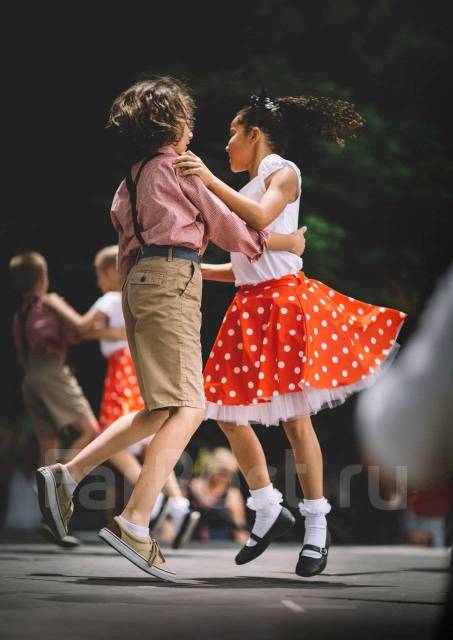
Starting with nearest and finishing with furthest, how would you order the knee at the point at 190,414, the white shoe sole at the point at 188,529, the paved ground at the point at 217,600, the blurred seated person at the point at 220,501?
the paved ground at the point at 217,600, the knee at the point at 190,414, the white shoe sole at the point at 188,529, the blurred seated person at the point at 220,501

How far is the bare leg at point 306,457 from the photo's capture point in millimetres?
3445

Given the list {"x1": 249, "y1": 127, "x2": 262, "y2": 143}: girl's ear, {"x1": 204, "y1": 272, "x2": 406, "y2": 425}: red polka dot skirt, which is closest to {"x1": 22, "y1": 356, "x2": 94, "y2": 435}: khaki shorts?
{"x1": 204, "y1": 272, "x2": 406, "y2": 425}: red polka dot skirt

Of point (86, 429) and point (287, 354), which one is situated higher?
point (287, 354)

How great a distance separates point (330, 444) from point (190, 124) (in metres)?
4.49

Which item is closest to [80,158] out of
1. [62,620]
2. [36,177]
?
[36,177]

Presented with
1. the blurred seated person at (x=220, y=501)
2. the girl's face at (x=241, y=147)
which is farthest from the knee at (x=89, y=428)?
the girl's face at (x=241, y=147)

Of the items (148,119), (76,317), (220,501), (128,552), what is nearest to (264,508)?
(128,552)

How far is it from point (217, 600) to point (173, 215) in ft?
3.52

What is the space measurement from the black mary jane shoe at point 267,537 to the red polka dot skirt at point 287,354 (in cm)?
33

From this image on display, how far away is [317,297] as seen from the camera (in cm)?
357

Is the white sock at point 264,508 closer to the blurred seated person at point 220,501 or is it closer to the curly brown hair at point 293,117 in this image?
the curly brown hair at point 293,117

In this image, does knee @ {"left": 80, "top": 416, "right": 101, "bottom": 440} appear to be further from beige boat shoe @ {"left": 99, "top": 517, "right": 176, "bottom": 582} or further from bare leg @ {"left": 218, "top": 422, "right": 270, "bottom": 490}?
beige boat shoe @ {"left": 99, "top": 517, "right": 176, "bottom": 582}

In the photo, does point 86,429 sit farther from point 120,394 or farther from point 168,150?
point 168,150

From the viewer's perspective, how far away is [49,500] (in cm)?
317
